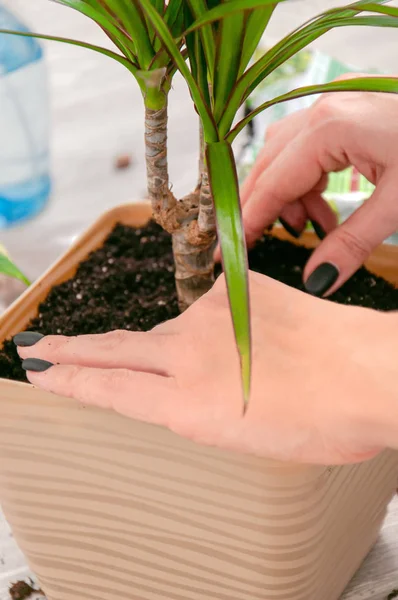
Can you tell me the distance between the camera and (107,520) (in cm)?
51

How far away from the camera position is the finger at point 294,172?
1.85 feet

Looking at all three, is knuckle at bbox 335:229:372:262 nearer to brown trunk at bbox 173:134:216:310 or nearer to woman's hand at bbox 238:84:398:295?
woman's hand at bbox 238:84:398:295

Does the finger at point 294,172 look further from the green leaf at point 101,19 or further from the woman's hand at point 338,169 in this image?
the green leaf at point 101,19

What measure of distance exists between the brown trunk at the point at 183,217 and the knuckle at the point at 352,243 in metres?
0.11

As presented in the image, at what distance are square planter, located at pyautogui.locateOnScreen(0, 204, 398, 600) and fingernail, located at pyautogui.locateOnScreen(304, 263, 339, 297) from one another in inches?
5.8

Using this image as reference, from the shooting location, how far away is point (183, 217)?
1.74ft

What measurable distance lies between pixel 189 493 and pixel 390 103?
0.36 meters

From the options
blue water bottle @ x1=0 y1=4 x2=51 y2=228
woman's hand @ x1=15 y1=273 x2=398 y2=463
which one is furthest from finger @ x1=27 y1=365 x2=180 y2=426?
blue water bottle @ x1=0 y1=4 x2=51 y2=228

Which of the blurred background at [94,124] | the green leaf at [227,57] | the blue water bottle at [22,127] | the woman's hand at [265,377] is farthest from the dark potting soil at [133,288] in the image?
the blue water bottle at [22,127]

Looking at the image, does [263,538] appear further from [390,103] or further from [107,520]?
[390,103]

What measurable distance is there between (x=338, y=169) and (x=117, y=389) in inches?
12.2

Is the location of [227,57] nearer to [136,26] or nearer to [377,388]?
[136,26]

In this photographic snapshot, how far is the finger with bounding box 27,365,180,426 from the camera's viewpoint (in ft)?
1.31

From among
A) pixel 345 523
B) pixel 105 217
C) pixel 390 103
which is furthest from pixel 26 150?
pixel 345 523
